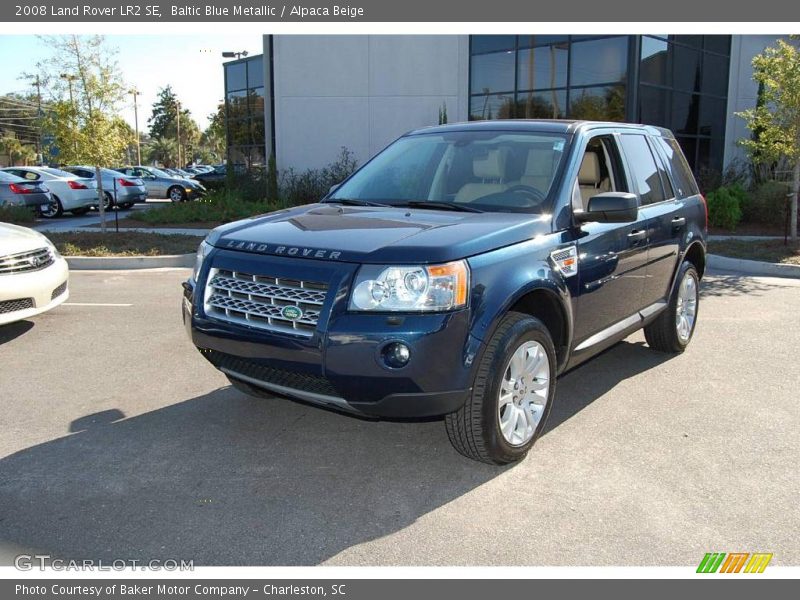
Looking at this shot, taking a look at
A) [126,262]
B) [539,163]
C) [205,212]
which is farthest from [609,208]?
[205,212]

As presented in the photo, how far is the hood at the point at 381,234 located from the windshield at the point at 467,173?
26 cm

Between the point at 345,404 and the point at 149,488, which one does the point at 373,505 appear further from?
the point at 149,488

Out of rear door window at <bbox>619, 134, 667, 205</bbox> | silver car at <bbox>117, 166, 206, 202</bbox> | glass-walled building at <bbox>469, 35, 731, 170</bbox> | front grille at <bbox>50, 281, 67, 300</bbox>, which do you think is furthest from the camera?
silver car at <bbox>117, 166, 206, 202</bbox>

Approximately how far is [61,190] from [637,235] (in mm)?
19380

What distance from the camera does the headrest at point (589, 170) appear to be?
16.0ft

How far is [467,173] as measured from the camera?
4.90m

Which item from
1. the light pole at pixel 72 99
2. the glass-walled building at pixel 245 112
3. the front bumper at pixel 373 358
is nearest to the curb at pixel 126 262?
the light pole at pixel 72 99

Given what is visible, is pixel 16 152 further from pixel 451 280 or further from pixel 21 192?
pixel 451 280

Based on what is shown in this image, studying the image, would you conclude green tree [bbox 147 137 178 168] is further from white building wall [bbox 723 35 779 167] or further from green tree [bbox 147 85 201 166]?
white building wall [bbox 723 35 779 167]

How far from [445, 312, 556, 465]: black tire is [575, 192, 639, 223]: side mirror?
0.82 metres

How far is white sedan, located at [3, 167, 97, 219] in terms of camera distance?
2067cm

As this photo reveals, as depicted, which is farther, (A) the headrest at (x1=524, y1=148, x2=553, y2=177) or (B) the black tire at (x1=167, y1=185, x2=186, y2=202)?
(B) the black tire at (x1=167, y1=185, x2=186, y2=202)

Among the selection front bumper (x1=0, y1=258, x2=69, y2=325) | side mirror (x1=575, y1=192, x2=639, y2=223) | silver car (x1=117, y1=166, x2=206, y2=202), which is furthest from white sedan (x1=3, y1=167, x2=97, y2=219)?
side mirror (x1=575, y1=192, x2=639, y2=223)

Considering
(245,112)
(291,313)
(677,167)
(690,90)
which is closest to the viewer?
(291,313)
